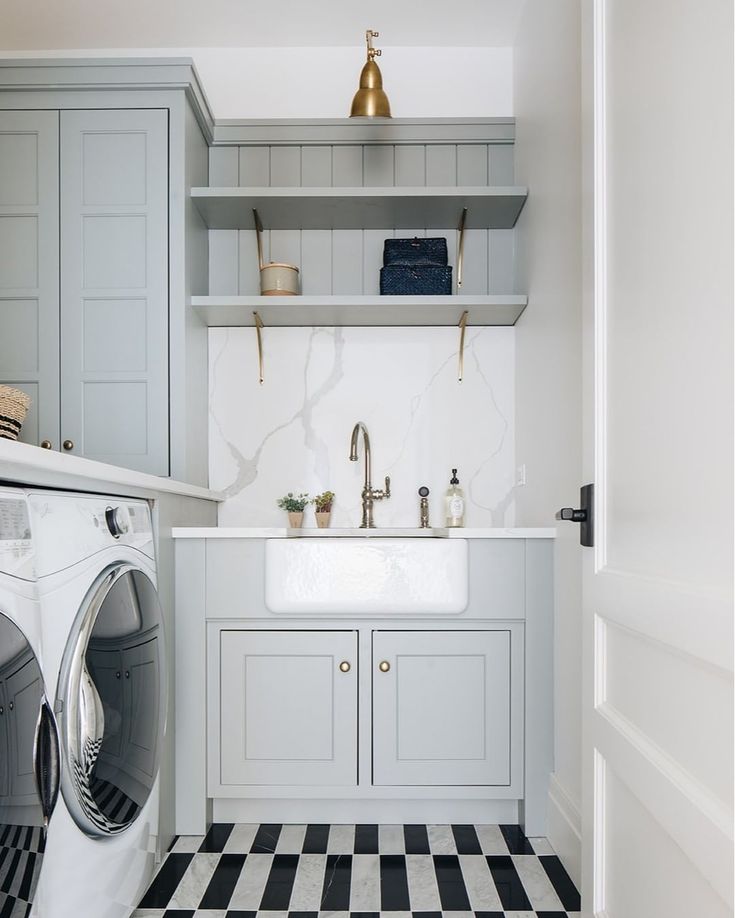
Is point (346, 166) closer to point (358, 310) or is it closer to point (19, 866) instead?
point (358, 310)

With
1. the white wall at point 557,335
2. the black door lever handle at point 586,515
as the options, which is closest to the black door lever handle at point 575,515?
the black door lever handle at point 586,515

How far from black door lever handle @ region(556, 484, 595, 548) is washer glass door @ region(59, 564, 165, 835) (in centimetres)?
85

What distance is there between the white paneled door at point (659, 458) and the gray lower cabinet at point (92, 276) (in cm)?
158

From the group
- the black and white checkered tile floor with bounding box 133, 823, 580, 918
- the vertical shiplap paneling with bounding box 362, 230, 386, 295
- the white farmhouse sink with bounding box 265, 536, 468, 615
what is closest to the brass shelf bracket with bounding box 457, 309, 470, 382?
the vertical shiplap paneling with bounding box 362, 230, 386, 295

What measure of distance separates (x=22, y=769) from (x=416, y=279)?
207cm

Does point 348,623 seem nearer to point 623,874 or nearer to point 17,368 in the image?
point 623,874

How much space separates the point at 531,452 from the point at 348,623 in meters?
0.88

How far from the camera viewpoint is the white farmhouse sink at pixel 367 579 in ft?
6.66

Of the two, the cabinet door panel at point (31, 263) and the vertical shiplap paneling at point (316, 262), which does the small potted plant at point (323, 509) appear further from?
the cabinet door panel at point (31, 263)

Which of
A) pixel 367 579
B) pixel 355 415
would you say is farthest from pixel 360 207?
pixel 367 579

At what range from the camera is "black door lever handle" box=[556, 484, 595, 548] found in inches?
49.3

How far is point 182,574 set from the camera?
205cm

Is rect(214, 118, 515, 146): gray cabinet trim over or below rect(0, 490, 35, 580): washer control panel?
over

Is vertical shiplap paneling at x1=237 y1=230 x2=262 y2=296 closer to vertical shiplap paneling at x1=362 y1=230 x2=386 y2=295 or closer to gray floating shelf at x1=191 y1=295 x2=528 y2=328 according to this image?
gray floating shelf at x1=191 y1=295 x2=528 y2=328
